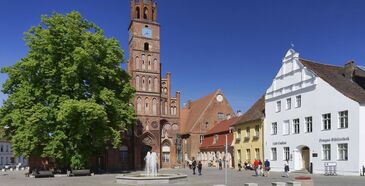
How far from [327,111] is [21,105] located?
25.7 metres

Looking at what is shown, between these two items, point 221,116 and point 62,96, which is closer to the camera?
point 62,96

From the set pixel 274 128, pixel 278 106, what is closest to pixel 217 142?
pixel 274 128

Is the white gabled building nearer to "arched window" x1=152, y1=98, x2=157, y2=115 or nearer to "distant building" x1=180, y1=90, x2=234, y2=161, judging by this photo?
"arched window" x1=152, y1=98, x2=157, y2=115

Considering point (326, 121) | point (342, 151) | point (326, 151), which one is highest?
point (326, 121)

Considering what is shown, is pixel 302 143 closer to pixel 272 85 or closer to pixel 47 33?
pixel 272 85

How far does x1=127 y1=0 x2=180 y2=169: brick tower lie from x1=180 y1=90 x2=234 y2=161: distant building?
136 inches

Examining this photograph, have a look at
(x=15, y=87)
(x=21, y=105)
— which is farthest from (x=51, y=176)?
(x=15, y=87)

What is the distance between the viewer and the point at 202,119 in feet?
210

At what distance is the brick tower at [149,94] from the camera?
56.6m

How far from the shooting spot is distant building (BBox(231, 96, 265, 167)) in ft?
146

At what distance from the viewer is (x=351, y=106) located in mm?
32094

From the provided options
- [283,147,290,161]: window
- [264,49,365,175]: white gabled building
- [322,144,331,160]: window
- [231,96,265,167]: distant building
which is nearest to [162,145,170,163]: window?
[231,96,265,167]: distant building

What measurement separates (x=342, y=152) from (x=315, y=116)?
13.8 ft

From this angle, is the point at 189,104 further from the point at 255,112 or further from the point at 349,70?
the point at 349,70
